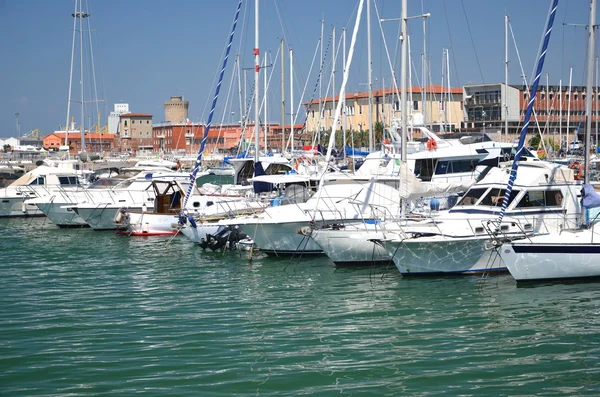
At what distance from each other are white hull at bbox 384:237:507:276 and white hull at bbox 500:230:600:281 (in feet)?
3.89

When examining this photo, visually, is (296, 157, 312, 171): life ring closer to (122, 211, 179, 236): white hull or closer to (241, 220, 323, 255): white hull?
(122, 211, 179, 236): white hull

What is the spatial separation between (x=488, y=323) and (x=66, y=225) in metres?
24.3

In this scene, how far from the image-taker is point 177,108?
18938 cm

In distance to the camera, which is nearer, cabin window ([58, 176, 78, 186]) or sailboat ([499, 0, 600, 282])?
sailboat ([499, 0, 600, 282])

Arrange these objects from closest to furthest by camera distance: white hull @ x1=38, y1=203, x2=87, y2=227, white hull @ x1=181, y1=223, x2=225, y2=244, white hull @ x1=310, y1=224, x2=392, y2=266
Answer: white hull @ x1=310, y1=224, x2=392, y2=266, white hull @ x1=181, y1=223, x2=225, y2=244, white hull @ x1=38, y1=203, x2=87, y2=227

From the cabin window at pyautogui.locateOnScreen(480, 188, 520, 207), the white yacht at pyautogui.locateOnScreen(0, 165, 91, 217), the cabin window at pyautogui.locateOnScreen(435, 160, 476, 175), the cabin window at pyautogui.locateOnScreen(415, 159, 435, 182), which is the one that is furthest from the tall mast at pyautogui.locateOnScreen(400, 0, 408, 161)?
the white yacht at pyautogui.locateOnScreen(0, 165, 91, 217)

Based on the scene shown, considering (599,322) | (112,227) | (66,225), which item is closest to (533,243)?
(599,322)

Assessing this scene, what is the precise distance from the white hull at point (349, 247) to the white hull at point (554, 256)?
160 inches

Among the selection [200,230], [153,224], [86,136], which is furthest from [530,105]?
[86,136]

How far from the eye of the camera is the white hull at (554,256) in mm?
17891

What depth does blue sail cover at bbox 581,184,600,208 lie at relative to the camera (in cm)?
2002

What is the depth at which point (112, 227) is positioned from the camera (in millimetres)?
33781

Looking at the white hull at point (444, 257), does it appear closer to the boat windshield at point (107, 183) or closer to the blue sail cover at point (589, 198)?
the blue sail cover at point (589, 198)

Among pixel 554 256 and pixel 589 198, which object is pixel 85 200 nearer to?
pixel 589 198
